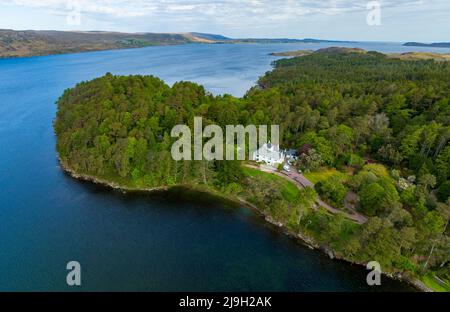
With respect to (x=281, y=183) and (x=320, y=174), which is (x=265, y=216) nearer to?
(x=281, y=183)

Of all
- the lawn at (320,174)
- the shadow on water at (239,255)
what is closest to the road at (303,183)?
the lawn at (320,174)

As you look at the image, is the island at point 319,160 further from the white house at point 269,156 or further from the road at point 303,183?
the white house at point 269,156

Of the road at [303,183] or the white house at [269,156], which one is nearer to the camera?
the road at [303,183]

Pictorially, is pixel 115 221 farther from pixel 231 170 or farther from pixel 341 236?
pixel 341 236

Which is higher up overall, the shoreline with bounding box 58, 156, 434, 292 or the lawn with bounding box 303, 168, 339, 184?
the lawn with bounding box 303, 168, 339, 184

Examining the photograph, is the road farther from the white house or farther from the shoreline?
the shoreline

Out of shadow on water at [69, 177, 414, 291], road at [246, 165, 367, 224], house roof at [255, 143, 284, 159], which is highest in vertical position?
house roof at [255, 143, 284, 159]

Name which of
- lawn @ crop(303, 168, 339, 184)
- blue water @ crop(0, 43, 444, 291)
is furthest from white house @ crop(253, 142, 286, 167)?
blue water @ crop(0, 43, 444, 291)
